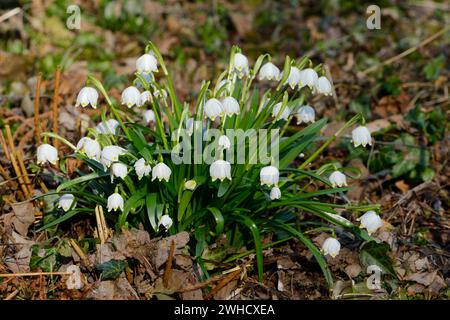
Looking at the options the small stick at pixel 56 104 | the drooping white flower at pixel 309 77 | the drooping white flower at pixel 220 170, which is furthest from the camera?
the small stick at pixel 56 104

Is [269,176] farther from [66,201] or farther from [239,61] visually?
[66,201]

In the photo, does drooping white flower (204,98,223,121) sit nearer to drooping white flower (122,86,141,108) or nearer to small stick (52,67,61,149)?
drooping white flower (122,86,141,108)

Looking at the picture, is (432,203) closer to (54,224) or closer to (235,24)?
(54,224)

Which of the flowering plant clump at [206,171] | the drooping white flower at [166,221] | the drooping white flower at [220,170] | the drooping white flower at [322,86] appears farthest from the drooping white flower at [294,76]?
the drooping white flower at [166,221]

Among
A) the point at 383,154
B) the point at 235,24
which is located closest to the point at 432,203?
the point at 383,154

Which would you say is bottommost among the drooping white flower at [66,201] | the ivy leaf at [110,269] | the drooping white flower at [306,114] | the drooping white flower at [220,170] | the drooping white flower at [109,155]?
the ivy leaf at [110,269]

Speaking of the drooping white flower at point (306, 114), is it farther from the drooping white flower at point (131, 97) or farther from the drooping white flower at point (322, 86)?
the drooping white flower at point (131, 97)

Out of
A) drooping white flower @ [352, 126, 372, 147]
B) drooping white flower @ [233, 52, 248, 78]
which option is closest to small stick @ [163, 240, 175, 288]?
drooping white flower @ [233, 52, 248, 78]
